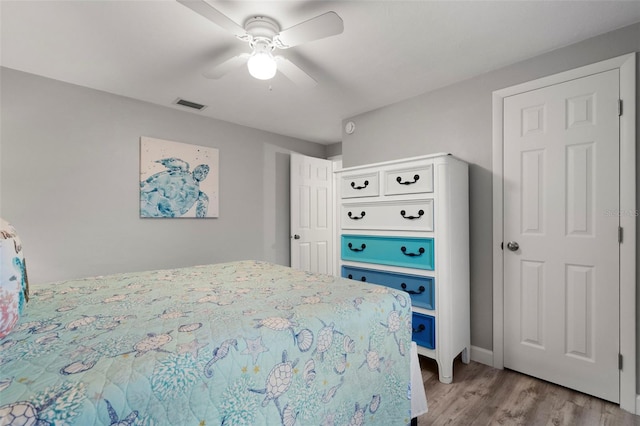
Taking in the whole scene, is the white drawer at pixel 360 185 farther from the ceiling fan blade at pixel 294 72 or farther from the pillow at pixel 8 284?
the pillow at pixel 8 284

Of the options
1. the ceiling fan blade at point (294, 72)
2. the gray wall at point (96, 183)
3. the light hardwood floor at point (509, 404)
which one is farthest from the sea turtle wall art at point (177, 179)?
the light hardwood floor at point (509, 404)

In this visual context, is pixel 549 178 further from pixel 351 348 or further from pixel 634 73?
pixel 351 348

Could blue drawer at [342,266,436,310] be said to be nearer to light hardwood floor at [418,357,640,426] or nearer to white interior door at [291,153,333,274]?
light hardwood floor at [418,357,640,426]

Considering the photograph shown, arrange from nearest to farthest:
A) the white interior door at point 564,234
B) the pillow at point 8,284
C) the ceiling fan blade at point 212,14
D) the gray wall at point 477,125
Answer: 1. the pillow at point 8,284
2. the ceiling fan blade at point 212,14
3. the white interior door at point 564,234
4. the gray wall at point 477,125

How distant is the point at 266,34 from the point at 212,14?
0.37m

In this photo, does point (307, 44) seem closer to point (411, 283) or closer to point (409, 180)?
point (409, 180)

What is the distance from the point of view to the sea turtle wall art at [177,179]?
290cm

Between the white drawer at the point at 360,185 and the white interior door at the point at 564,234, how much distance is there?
1.00m

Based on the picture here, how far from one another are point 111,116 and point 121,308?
2352 millimetres

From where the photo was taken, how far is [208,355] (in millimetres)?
797

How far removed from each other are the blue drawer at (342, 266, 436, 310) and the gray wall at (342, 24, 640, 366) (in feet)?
1.74

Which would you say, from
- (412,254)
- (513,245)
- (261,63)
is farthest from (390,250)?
(261,63)

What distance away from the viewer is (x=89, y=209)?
2.59 m

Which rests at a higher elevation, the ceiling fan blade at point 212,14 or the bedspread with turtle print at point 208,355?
the ceiling fan blade at point 212,14
